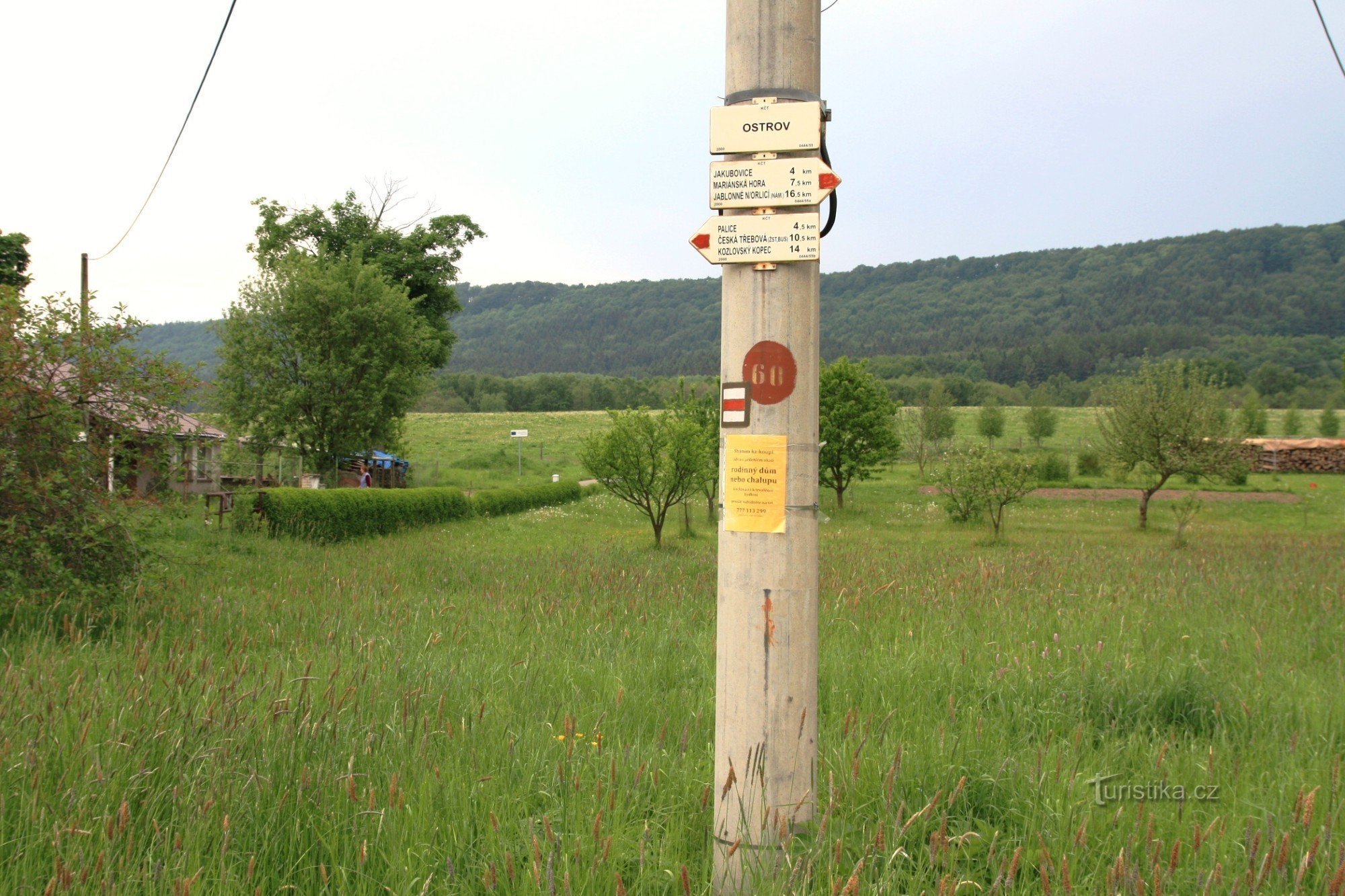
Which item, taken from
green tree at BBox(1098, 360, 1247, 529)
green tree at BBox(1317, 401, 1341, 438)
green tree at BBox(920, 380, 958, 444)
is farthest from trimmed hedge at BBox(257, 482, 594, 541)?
green tree at BBox(1317, 401, 1341, 438)

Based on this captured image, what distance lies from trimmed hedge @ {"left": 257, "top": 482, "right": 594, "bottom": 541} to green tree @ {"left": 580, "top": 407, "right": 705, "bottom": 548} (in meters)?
5.44

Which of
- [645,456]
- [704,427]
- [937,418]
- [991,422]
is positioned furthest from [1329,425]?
[645,456]

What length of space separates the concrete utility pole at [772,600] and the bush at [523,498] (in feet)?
91.1

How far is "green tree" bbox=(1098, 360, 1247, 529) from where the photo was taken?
2545cm

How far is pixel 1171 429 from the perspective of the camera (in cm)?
2572

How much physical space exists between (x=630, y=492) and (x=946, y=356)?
119 m

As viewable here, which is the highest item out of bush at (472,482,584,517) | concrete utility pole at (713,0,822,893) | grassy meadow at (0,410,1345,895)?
concrete utility pole at (713,0,822,893)

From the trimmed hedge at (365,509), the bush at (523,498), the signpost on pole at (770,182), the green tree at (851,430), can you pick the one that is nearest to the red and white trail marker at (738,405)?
the signpost on pole at (770,182)

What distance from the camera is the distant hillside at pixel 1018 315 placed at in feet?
414

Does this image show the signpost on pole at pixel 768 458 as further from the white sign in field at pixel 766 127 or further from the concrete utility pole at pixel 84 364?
the concrete utility pole at pixel 84 364

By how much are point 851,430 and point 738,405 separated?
34.7 metres

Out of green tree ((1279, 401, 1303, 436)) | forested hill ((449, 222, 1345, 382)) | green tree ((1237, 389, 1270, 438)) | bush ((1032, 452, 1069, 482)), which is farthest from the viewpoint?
forested hill ((449, 222, 1345, 382))

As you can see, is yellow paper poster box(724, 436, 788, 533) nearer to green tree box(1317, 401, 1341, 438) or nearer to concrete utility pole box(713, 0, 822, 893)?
concrete utility pole box(713, 0, 822, 893)

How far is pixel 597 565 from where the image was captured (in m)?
12.1
